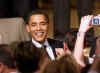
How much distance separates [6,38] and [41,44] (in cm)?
143

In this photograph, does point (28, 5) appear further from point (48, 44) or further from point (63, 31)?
point (48, 44)

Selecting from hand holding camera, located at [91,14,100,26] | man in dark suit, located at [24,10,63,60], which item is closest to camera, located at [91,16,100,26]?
hand holding camera, located at [91,14,100,26]

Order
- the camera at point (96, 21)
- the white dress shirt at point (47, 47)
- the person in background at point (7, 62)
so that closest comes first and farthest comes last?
1. the person in background at point (7, 62)
2. the camera at point (96, 21)
3. the white dress shirt at point (47, 47)

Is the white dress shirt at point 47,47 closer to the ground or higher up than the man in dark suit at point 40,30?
closer to the ground

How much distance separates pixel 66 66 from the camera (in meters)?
3.06

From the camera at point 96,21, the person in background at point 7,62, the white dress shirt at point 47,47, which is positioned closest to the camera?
the person in background at point 7,62

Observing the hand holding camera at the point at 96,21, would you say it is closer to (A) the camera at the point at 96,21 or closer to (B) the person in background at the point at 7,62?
(A) the camera at the point at 96,21

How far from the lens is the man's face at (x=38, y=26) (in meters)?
4.34

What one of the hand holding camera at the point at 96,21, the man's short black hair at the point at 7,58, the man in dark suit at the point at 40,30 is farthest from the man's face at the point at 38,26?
the man's short black hair at the point at 7,58

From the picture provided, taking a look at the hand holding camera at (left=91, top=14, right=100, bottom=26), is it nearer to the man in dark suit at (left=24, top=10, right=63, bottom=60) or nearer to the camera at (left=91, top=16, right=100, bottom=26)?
the camera at (left=91, top=16, right=100, bottom=26)

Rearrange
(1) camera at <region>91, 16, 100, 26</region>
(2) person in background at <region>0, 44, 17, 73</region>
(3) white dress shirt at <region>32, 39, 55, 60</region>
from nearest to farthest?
(2) person in background at <region>0, 44, 17, 73</region>, (1) camera at <region>91, 16, 100, 26</region>, (3) white dress shirt at <region>32, 39, 55, 60</region>

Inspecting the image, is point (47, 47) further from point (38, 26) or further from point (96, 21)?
point (96, 21)

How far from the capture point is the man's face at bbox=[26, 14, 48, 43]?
14.3 ft

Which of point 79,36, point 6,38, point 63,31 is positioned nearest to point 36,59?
point 79,36
